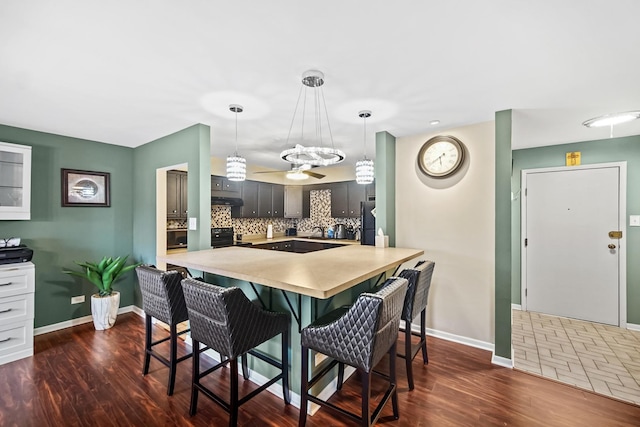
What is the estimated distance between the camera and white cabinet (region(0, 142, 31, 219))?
294 centimetres

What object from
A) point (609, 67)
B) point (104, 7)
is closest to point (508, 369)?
point (609, 67)

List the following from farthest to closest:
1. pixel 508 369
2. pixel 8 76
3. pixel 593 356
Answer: pixel 593 356
pixel 508 369
pixel 8 76

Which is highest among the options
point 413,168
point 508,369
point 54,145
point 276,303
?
point 54,145

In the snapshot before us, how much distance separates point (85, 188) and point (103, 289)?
1.31m

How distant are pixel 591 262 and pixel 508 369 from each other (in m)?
2.19

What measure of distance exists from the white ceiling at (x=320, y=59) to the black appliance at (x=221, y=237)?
2.18 m

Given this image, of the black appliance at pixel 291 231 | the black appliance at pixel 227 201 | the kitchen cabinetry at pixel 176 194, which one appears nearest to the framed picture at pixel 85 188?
the kitchen cabinetry at pixel 176 194

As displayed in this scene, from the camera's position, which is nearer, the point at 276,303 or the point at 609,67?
the point at 609,67

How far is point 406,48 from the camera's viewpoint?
5.37 ft

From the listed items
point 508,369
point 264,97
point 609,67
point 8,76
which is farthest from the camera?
point 508,369

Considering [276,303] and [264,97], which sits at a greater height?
[264,97]

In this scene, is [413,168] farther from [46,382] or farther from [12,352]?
[12,352]

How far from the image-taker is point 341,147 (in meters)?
4.08

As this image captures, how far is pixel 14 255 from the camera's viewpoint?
2785mm
